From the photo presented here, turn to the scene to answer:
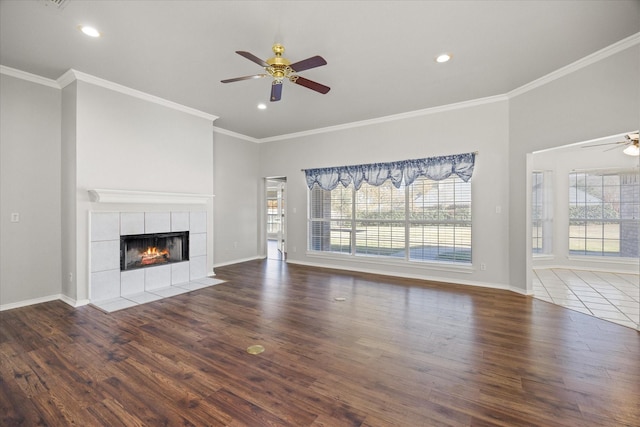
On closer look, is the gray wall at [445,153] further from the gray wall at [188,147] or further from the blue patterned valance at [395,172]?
the blue patterned valance at [395,172]

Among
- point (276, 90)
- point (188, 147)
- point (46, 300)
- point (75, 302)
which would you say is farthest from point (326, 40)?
point (46, 300)

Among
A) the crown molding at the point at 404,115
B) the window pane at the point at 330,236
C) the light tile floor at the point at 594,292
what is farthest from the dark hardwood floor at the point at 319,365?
the crown molding at the point at 404,115

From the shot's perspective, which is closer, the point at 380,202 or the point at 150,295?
the point at 150,295

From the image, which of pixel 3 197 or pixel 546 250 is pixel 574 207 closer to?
pixel 546 250

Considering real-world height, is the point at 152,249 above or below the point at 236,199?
below

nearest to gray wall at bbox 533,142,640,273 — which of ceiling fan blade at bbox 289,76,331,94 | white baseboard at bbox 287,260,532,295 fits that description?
white baseboard at bbox 287,260,532,295

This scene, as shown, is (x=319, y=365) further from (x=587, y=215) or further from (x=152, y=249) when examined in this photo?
(x=587, y=215)

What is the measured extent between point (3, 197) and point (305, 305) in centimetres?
403

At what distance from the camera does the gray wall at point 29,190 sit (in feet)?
11.9

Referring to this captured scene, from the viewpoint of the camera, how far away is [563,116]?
372cm

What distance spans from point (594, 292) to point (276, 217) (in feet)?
26.3

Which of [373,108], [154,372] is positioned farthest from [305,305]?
[373,108]

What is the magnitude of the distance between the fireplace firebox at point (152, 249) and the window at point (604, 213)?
8.06 metres

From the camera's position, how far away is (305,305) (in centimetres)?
385
